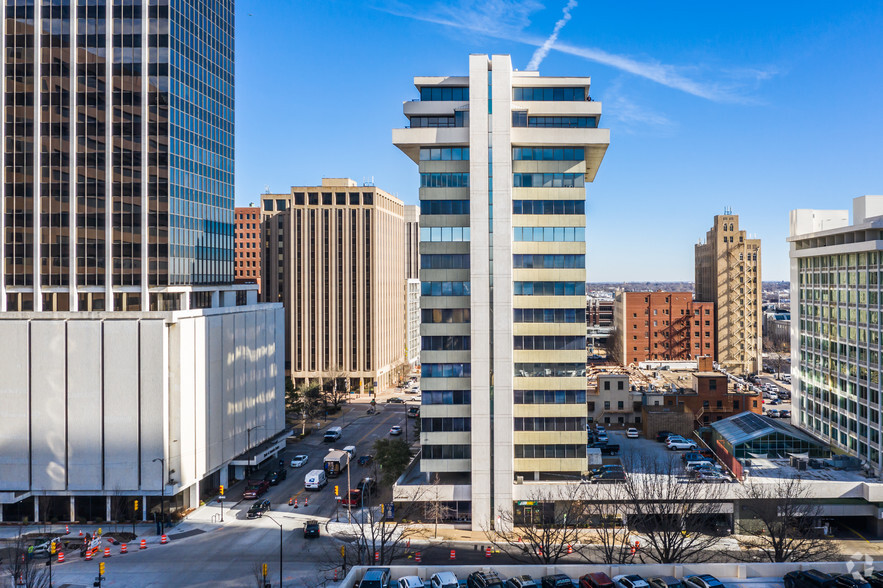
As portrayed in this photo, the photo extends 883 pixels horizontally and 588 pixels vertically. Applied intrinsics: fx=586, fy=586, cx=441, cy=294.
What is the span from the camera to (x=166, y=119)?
194 feet

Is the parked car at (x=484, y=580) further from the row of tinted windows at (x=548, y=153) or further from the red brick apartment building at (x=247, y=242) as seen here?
the red brick apartment building at (x=247, y=242)

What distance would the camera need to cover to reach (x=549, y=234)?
52.7 m

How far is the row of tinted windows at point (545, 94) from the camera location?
53375 mm

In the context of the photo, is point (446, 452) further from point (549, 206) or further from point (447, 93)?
point (447, 93)

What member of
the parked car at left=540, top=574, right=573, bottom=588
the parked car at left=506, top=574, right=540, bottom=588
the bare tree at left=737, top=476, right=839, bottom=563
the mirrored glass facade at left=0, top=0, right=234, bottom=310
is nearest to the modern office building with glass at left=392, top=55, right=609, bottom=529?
the bare tree at left=737, top=476, right=839, bottom=563

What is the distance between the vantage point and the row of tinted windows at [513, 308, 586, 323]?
172 ft

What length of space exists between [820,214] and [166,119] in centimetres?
7131

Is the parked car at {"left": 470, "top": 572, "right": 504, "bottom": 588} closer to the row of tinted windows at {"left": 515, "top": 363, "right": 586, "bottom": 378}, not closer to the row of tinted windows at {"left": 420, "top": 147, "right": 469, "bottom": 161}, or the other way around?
the row of tinted windows at {"left": 515, "top": 363, "right": 586, "bottom": 378}

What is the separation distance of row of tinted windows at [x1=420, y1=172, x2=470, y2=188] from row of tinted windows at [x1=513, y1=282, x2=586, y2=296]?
1033 centimetres

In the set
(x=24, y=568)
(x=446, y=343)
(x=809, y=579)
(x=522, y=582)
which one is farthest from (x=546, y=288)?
(x=24, y=568)

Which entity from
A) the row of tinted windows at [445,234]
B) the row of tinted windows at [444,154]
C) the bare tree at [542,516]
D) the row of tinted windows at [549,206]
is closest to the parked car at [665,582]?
the bare tree at [542,516]

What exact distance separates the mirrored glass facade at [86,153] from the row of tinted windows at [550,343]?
35.5 meters

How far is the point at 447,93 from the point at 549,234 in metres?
15.8

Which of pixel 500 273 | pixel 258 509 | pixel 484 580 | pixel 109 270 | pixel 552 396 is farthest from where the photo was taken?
pixel 109 270
